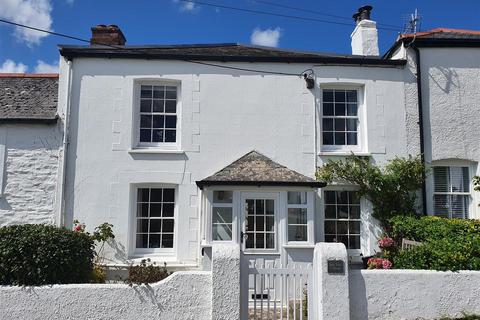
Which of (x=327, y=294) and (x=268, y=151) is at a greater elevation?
(x=268, y=151)

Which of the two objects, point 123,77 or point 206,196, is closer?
point 206,196

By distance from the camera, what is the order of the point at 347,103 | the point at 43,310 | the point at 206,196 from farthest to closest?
the point at 347,103 < the point at 206,196 < the point at 43,310

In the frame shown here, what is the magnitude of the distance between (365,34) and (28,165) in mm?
10935

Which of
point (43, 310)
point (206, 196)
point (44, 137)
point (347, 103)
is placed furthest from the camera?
point (347, 103)

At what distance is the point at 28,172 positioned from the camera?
11531 millimetres

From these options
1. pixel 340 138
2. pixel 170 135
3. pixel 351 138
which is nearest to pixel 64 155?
pixel 170 135

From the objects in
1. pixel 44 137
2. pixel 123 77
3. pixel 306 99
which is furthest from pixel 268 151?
pixel 44 137

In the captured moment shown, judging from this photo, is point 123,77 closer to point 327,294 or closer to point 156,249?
point 156,249

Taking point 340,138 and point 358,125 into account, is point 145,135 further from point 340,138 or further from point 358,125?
point 358,125

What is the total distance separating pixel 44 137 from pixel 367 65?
9.54m

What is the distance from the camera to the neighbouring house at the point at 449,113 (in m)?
12.3

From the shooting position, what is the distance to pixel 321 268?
272 inches

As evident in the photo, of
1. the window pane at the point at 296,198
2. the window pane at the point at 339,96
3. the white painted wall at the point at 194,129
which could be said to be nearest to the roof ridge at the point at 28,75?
the white painted wall at the point at 194,129

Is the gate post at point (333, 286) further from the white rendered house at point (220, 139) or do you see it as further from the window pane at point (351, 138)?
the window pane at point (351, 138)
